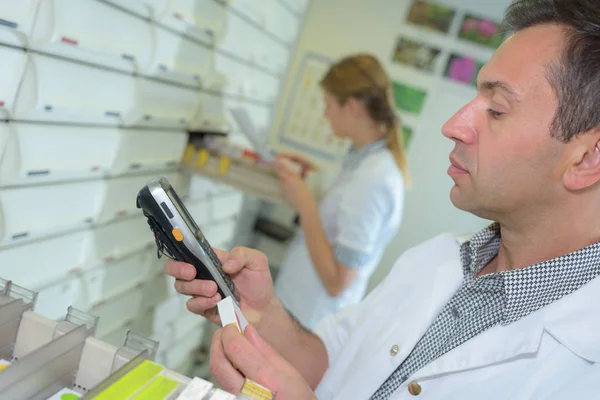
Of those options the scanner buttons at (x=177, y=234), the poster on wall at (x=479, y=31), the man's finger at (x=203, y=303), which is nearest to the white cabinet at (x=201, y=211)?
the man's finger at (x=203, y=303)

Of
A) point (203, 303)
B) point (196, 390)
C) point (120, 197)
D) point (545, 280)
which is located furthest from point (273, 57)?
point (196, 390)

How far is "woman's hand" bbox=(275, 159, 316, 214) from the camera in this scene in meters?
1.93

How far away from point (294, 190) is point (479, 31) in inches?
84.9

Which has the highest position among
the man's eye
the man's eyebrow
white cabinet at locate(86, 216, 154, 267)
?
the man's eyebrow

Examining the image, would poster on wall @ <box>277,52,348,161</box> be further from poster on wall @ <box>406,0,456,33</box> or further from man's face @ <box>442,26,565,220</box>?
man's face @ <box>442,26,565,220</box>

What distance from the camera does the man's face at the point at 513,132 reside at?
35.9 inches

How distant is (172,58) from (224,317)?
1.02 metres

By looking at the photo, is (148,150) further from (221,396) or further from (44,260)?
(221,396)

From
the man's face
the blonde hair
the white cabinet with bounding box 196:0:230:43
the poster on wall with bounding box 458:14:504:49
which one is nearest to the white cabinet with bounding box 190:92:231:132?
the white cabinet with bounding box 196:0:230:43

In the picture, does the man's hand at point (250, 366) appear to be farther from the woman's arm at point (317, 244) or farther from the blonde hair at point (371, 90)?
the blonde hair at point (371, 90)

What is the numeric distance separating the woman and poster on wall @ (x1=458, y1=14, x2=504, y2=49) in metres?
1.72

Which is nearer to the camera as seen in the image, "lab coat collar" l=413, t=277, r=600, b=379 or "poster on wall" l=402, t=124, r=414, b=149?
"lab coat collar" l=413, t=277, r=600, b=379

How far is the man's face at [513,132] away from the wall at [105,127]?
74 centimetres

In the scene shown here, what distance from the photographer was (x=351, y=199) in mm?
1884
